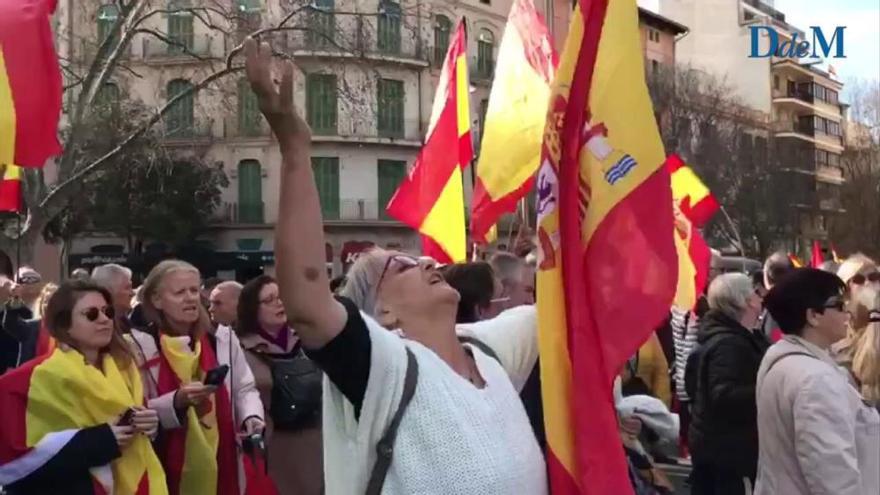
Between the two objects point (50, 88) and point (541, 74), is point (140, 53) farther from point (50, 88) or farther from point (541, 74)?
point (50, 88)

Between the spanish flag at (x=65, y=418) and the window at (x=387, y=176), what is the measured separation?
35.7 metres

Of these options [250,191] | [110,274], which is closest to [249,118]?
[250,191]

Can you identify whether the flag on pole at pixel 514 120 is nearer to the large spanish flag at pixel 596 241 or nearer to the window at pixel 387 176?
the large spanish flag at pixel 596 241

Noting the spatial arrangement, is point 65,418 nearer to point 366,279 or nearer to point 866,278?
point 366,279

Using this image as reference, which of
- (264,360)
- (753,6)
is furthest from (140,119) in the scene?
(753,6)

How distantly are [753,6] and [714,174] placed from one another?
1090 inches

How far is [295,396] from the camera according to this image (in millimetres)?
4938

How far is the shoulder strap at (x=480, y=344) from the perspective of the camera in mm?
2838

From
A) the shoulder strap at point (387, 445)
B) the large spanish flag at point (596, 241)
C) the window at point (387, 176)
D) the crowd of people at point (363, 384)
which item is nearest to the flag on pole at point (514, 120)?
the crowd of people at point (363, 384)

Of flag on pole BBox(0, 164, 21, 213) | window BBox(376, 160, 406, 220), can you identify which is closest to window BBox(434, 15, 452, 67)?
window BBox(376, 160, 406, 220)

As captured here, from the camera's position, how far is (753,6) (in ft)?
216

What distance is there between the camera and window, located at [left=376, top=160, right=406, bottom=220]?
4019 cm

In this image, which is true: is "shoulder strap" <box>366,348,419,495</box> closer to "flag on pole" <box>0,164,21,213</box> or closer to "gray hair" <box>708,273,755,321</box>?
"gray hair" <box>708,273,755,321</box>

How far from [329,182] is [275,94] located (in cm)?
3722
